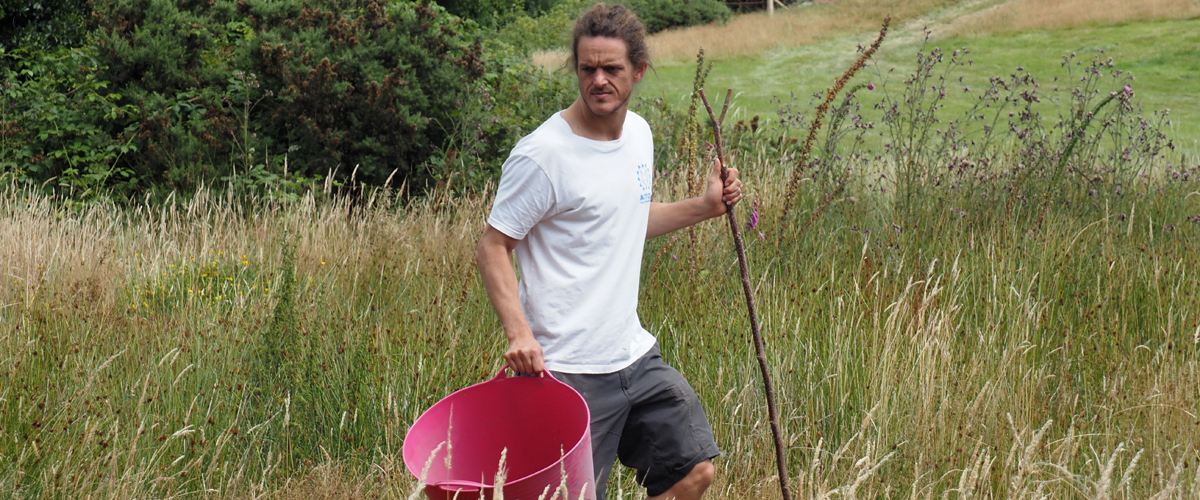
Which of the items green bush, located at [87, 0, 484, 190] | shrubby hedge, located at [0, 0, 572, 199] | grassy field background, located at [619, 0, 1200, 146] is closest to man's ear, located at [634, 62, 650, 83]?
shrubby hedge, located at [0, 0, 572, 199]

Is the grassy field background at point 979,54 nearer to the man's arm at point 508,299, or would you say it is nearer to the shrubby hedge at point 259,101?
the shrubby hedge at point 259,101

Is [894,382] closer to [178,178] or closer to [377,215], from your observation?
[377,215]

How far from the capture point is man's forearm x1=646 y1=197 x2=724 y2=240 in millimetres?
2686

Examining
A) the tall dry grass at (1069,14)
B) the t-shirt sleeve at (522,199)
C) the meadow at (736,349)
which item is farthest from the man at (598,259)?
the tall dry grass at (1069,14)

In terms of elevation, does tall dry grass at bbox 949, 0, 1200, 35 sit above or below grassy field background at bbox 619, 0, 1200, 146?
above

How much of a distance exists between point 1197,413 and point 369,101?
18.8 feet

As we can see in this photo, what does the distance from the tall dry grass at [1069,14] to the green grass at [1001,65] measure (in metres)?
0.83

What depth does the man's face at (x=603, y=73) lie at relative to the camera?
236 cm

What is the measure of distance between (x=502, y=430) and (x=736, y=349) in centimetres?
140

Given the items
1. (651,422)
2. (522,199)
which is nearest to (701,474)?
(651,422)

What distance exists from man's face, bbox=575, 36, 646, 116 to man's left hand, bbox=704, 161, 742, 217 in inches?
13.6

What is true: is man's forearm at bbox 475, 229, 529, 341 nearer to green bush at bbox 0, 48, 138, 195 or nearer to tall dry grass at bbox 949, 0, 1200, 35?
green bush at bbox 0, 48, 138, 195

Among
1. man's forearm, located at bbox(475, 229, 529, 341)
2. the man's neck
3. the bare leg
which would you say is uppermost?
the man's neck

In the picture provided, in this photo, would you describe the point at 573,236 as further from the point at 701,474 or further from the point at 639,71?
the point at 701,474
